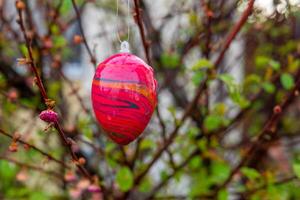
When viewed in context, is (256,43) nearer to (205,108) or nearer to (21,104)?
(205,108)

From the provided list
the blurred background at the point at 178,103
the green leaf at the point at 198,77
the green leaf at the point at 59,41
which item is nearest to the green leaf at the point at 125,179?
the blurred background at the point at 178,103

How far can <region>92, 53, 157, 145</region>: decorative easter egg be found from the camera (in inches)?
42.4

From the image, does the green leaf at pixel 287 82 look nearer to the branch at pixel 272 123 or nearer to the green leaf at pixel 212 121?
the branch at pixel 272 123

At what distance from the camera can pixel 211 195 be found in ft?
7.32

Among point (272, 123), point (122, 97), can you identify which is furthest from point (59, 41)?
point (122, 97)

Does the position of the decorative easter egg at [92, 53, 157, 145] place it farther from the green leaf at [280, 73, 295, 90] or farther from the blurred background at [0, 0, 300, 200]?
the green leaf at [280, 73, 295, 90]

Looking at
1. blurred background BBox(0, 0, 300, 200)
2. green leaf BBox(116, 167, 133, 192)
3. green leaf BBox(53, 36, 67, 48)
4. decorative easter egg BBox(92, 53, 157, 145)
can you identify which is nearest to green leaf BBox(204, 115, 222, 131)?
blurred background BBox(0, 0, 300, 200)

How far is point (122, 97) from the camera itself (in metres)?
1.08

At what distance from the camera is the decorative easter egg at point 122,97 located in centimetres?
108

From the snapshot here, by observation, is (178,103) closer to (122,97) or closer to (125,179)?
(125,179)

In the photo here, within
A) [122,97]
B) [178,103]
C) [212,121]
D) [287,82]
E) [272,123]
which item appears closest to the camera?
[122,97]

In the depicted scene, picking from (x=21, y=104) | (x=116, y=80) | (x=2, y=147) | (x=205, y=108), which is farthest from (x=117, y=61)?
→ (x=2, y=147)

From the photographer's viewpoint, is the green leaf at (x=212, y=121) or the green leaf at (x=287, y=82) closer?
the green leaf at (x=287, y=82)

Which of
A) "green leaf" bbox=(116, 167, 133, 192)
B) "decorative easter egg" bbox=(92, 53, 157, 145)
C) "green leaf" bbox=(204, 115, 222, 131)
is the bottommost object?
"green leaf" bbox=(116, 167, 133, 192)
